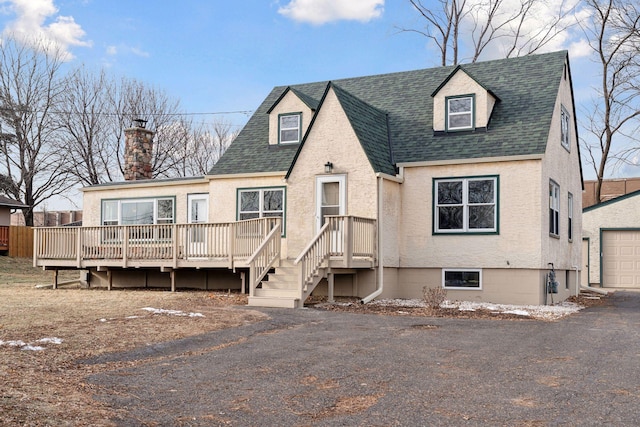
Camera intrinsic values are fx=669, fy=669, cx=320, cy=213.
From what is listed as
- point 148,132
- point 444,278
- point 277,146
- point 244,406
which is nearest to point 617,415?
point 244,406

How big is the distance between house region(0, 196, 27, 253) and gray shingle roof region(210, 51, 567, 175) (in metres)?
20.5

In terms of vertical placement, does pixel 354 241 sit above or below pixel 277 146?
below

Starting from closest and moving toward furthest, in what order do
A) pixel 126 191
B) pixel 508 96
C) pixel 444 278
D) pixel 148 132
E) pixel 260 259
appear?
pixel 260 259 → pixel 444 278 → pixel 508 96 → pixel 126 191 → pixel 148 132

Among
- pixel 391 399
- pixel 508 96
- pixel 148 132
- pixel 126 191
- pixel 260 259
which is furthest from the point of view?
pixel 148 132

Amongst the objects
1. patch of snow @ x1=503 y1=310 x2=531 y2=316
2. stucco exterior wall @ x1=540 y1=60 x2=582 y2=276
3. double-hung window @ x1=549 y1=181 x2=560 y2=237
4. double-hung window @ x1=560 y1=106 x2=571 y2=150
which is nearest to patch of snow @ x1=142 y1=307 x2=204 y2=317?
patch of snow @ x1=503 y1=310 x2=531 y2=316

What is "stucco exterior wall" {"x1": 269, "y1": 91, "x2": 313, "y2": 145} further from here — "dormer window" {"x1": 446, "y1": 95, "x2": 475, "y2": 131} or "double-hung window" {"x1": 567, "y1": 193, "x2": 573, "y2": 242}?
"double-hung window" {"x1": 567, "y1": 193, "x2": 573, "y2": 242}

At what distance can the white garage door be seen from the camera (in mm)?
25250

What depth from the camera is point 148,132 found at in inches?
960

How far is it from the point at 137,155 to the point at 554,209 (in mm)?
14097

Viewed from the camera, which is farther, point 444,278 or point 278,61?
point 278,61

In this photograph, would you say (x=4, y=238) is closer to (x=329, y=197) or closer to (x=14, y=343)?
(x=329, y=197)

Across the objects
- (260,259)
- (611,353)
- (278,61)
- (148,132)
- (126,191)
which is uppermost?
(278,61)

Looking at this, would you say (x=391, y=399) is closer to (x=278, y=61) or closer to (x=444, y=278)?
(x=444, y=278)

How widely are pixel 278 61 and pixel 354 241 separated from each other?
Answer: 1215 cm
